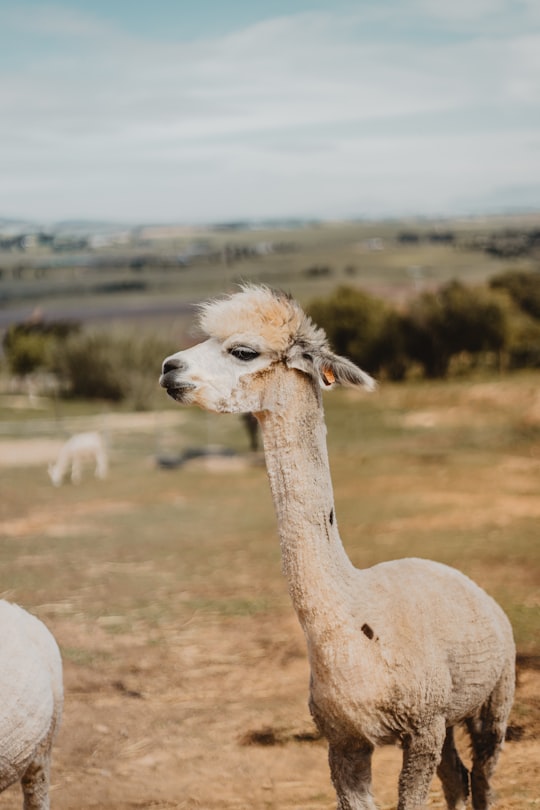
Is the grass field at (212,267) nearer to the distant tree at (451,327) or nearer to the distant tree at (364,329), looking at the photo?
the distant tree at (364,329)

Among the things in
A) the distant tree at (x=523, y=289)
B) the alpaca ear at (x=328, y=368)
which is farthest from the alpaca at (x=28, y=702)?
the distant tree at (x=523, y=289)

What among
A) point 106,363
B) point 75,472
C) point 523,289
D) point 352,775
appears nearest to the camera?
point 352,775

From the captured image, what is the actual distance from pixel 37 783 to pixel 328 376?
200 centimetres

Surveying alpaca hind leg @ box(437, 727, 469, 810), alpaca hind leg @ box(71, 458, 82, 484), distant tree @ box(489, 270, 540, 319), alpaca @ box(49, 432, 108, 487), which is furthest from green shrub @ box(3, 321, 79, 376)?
alpaca hind leg @ box(437, 727, 469, 810)

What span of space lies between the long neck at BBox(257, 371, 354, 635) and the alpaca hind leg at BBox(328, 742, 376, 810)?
0.56m

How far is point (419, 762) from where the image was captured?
3.84m

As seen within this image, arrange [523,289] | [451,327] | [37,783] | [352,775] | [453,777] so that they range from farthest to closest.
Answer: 1. [523,289]
2. [451,327]
3. [453,777]
4. [37,783]
5. [352,775]

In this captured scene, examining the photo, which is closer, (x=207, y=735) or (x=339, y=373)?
(x=339, y=373)

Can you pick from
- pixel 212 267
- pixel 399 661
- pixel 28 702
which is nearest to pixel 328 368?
pixel 399 661

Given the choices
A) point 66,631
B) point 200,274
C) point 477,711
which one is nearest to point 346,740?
point 477,711

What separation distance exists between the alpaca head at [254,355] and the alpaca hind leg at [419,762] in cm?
134

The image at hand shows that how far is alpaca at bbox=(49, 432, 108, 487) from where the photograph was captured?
17484 mm

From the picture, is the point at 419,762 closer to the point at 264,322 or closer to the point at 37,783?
the point at 37,783

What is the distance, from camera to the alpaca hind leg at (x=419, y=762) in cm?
382
